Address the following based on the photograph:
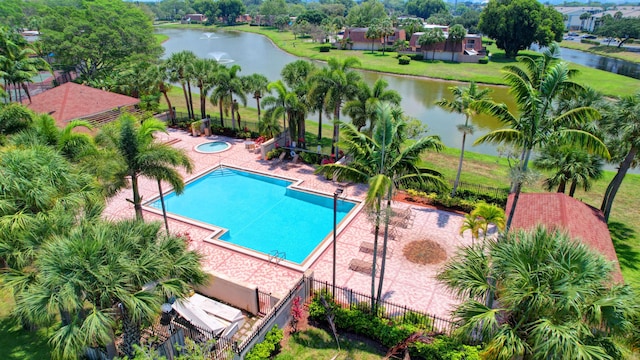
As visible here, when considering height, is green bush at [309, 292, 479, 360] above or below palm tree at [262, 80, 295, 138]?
below

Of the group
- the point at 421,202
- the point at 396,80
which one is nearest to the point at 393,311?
the point at 421,202

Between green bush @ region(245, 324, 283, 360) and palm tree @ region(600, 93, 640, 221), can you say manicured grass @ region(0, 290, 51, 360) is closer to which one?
green bush @ region(245, 324, 283, 360)

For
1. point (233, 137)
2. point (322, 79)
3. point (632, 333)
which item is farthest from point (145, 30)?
point (632, 333)

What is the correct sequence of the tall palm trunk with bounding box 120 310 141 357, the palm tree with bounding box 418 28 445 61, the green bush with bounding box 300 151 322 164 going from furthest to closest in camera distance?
the palm tree with bounding box 418 28 445 61 → the green bush with bounding box 300 151 322 164 → the tall palm trunk with bounding box 120 310 141 357

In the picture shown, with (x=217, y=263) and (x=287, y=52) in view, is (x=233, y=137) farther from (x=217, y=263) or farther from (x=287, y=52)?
(x=287, y=52)

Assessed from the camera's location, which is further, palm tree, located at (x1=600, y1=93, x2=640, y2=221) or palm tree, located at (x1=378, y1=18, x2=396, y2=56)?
palm tree, located at (x1=378, y1=18, x2=396, y2=56)

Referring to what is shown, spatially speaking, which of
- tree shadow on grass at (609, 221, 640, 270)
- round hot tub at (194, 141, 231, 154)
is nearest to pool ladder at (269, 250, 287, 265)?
round hot tub at (194, 141, 231, 154)

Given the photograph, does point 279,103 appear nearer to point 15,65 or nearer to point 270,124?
point 270,124

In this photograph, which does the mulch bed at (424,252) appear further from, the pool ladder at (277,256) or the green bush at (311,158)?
the green bush at (311,158)
